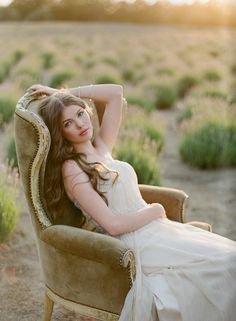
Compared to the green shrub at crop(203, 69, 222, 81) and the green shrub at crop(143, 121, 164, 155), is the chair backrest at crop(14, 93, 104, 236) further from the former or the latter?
the green shrub at crop(203, 69, 222, 81)

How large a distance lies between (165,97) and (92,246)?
405 inches

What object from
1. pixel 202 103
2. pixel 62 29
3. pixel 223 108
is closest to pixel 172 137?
pixel 202 103

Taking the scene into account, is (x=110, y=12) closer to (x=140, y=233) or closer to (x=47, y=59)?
(x=47, y=59)

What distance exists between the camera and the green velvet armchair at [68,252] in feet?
9.69

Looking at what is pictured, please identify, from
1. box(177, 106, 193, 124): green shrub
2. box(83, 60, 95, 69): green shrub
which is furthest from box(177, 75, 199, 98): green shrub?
box(83, 60, 95, 69): green shrub

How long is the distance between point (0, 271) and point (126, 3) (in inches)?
2088

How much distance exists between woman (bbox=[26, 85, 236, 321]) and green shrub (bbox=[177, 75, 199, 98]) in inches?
456

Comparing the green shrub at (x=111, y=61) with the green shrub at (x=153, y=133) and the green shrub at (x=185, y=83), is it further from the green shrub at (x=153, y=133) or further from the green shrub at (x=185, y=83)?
the green shrub at (x=153, y=133)

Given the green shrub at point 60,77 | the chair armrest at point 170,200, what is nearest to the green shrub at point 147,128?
the chair armrest at point 170,200

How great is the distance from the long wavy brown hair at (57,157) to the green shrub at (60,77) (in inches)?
467

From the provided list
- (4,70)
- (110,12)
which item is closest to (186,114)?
(4,70)

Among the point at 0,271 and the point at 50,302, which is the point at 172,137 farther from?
the point at 50,302

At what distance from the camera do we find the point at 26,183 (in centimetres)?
328

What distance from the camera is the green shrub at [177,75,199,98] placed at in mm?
14953
